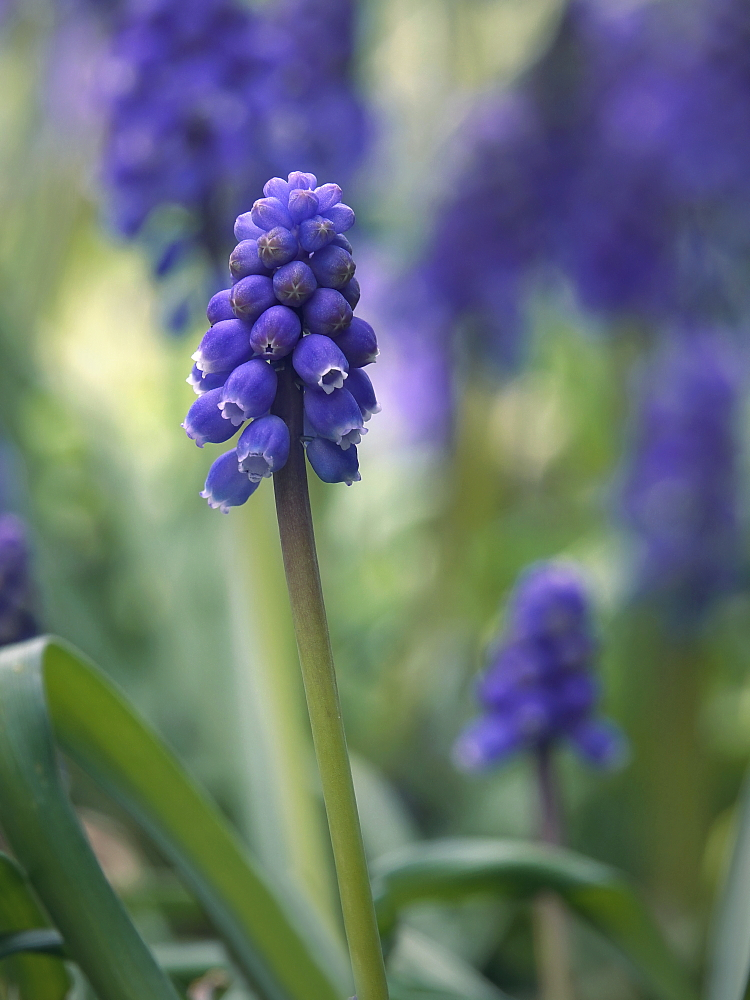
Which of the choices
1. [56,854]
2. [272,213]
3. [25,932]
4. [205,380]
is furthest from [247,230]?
[25,932]

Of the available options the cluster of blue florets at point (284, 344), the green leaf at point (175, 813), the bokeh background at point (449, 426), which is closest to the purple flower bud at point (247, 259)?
the cluster of blue florets at point (284, 344)

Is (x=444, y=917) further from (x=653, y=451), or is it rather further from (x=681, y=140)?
(x=681, y=140)

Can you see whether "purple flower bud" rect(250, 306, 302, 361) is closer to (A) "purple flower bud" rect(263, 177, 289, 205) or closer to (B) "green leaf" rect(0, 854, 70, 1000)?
(A) "purple flower bud" rect(263, 177, 289, 205)

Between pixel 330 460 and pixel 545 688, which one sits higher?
pixel 330 460

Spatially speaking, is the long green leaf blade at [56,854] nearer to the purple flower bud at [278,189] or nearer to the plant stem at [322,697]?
the plant stem at [322,697]

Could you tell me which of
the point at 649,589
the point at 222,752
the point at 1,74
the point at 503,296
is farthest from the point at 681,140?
the point at 1,74

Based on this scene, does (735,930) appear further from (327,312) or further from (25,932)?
(327,312)

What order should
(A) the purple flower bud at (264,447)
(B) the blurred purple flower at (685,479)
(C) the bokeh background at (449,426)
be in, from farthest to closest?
(B) the blurred purple flower at (685,479) < (C) the bokeh background at (449,426) < (A) the purple flower bud at (264,447)

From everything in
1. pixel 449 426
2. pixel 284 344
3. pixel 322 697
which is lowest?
pixel 322 697

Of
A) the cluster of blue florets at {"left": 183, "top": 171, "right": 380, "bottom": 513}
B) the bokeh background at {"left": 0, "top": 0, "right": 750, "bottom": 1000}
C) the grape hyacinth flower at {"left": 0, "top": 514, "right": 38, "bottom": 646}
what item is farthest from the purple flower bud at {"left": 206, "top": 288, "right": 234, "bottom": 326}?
the bokeh background at {"left": 0, "top": 0, "right": 750, "bottom": 1000}
